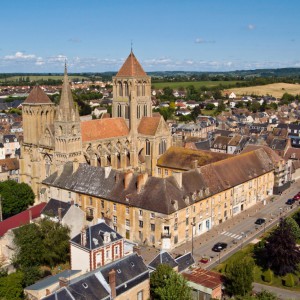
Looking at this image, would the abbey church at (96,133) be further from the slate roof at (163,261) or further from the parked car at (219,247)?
the slate roof at (163,261)

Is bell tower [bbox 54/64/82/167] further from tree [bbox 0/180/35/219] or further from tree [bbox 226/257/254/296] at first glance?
tree [bbox 226/257/254/296]

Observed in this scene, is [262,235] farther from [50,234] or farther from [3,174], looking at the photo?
[3,174]

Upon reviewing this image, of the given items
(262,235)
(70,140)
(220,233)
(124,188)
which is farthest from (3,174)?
(262,235)

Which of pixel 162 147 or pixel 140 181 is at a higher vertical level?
pixel 162 147

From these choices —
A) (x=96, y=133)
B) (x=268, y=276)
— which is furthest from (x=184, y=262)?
(x=96, y=133)

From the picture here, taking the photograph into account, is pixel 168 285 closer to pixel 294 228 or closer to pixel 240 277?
pixel 240 277
